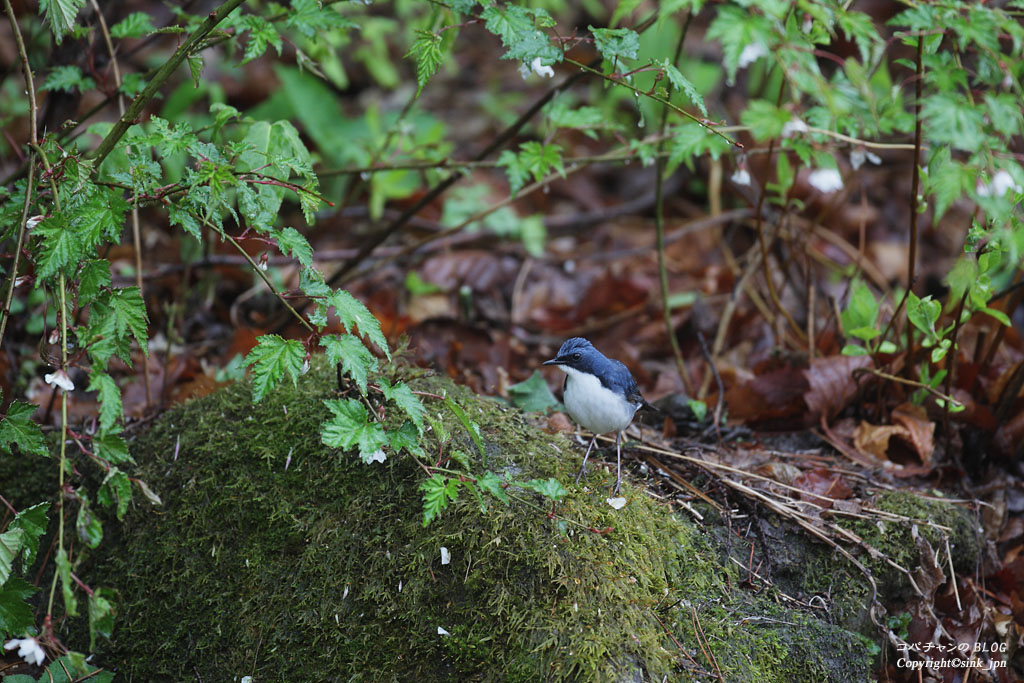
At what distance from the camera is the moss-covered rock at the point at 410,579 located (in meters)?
2.64

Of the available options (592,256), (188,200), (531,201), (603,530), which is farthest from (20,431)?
(531,201)

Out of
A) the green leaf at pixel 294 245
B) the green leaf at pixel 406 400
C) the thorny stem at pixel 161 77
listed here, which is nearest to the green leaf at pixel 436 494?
the green leaf at pixel 406 400

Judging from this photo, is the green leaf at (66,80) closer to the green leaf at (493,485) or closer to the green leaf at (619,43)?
A: the green leaf at (619,43)

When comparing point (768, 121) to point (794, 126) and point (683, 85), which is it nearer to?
point (794, 126)

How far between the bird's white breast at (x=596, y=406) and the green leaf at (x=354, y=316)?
94 centimetres

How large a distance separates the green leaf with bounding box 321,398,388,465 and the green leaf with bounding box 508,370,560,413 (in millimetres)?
1283

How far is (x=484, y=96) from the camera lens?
9.09 meters

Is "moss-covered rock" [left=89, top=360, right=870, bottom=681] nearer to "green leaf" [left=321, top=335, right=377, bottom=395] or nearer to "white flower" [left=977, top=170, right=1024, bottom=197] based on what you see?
"green leaf" [left=321, top=335, right=377, bottom=395]

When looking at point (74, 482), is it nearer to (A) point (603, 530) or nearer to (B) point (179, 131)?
(B) point (179, 131)

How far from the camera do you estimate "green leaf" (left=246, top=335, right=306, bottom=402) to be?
2.28 m

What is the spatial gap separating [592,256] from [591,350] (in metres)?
3.32

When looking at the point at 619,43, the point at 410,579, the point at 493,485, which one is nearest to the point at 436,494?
the point at 493,485

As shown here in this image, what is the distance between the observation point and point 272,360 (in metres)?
2.30

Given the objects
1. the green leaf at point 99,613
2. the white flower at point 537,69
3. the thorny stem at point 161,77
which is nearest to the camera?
the green leaf at point 99,613
